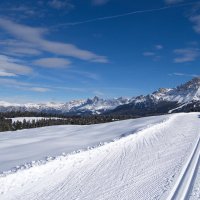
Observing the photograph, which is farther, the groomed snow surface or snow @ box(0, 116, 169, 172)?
snow @ box(0, 116, 169, 172)

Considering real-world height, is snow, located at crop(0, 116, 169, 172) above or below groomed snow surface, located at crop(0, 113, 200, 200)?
above

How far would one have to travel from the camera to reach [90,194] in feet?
35.1

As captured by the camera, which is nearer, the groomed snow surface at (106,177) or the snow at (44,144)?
the groomed snow surface at (106,177)

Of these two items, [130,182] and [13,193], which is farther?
[130,182]

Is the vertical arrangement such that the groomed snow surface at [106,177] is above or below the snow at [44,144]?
below

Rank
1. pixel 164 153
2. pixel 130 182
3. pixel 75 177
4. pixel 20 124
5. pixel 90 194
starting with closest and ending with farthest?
pixel 90 194, pixel 130 182, pixel 75 177, pixel 164 153, pixel 20 124

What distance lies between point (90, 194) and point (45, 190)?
1.65 meters

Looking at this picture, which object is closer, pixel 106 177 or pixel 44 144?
pixel 106 177

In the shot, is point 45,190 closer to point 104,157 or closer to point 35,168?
point 35,168

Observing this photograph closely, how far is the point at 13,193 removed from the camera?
10914 mm

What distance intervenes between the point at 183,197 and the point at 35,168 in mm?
6121

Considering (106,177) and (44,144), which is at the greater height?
(44,144)

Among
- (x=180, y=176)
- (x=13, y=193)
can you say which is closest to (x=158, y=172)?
(x=180, y=176)

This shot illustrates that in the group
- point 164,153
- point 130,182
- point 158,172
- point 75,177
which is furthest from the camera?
point 164,153
